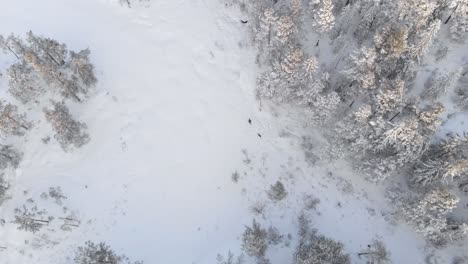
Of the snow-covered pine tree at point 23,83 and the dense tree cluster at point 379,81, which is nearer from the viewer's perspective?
the dense tree cluster at point 379,81

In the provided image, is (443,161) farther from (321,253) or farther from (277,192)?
(277,192)

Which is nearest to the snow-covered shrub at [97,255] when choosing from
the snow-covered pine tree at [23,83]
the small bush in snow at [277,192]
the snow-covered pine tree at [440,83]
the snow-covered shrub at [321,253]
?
the small bush in snow at [277,192]

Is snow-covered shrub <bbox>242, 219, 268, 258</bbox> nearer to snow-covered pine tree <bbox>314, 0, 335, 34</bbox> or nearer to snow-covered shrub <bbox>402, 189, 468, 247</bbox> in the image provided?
snow-covered shrub <bbox>402, 189, 468, 247</bbox>

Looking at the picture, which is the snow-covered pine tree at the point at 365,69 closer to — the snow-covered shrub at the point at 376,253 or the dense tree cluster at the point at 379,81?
the dense tree cluster at the point at 379,81

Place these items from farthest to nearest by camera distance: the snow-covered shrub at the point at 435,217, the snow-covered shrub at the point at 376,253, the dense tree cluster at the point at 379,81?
1. the snow-covered shrub at the point at 376,253
2. the dense tree cluster at the point at 379,81
3. the snow-covered shrub at the point at 435,217

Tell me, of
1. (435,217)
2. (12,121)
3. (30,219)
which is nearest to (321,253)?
(435,217)

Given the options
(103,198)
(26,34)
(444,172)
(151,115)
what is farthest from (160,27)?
(444,172)
